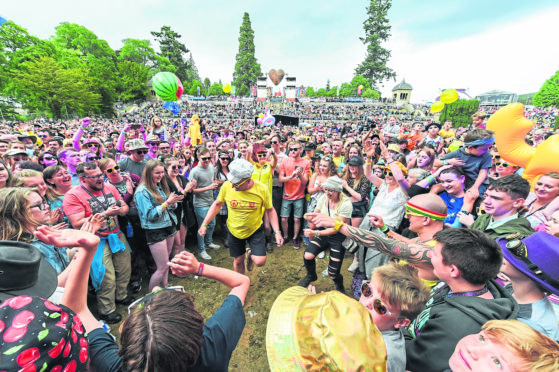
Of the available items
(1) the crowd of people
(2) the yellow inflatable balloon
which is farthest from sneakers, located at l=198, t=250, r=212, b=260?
(2) the yellow inflatable balloon

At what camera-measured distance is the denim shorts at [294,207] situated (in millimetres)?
5133

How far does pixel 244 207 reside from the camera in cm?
350

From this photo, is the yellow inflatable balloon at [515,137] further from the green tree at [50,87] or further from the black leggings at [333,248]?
the green tree at [50,87]

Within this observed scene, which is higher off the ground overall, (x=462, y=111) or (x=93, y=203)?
(x=462, y=111)

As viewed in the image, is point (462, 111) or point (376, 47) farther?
point (376, 47)

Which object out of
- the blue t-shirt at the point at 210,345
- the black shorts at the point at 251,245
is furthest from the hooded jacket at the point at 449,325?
the black shorts at the point at 251,245

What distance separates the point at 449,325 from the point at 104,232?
3.80 m

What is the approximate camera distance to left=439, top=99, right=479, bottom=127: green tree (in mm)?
34906

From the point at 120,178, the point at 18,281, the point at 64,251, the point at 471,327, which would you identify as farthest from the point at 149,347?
the point at 120,178

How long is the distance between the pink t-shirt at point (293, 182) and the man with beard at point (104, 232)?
10.0 feet

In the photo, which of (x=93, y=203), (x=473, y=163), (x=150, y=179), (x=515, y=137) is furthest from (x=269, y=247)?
(x=515, y=137)

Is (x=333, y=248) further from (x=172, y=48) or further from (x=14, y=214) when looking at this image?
(x=172, y=48)

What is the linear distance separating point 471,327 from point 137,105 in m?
53.1

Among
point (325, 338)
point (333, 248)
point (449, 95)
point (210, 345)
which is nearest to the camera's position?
point (325, 338)
